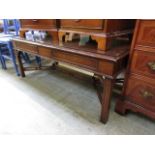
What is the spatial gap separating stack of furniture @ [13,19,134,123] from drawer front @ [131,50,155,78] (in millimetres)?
85

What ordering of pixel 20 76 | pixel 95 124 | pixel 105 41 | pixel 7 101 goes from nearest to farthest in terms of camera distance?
pixel 105 41 → pixel 95 124 → pixel 7 101 → pixel 20 76

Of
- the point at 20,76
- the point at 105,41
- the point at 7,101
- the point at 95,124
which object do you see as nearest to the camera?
the point at 105,41

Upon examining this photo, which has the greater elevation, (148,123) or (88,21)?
(88,21)

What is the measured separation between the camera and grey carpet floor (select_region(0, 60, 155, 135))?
1.21 m

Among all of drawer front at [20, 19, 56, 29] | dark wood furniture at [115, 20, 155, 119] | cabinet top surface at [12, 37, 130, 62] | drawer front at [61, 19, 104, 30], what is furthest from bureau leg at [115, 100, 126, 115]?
drawer front at [20, 19, 56, 29]

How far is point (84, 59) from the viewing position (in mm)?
1073

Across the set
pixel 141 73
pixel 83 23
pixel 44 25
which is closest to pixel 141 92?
pixel 141 73

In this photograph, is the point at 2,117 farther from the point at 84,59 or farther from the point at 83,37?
the point at 83,37

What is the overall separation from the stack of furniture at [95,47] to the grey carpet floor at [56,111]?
0.19 meters

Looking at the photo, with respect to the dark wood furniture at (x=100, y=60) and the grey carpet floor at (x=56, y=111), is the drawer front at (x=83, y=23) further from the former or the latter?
the grey carpet floor at (x=56, y=111)

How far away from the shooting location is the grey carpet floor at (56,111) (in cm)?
121

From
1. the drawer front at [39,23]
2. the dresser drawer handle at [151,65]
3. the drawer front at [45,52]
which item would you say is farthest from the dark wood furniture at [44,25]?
the dresser drawer handle at [151,65]
